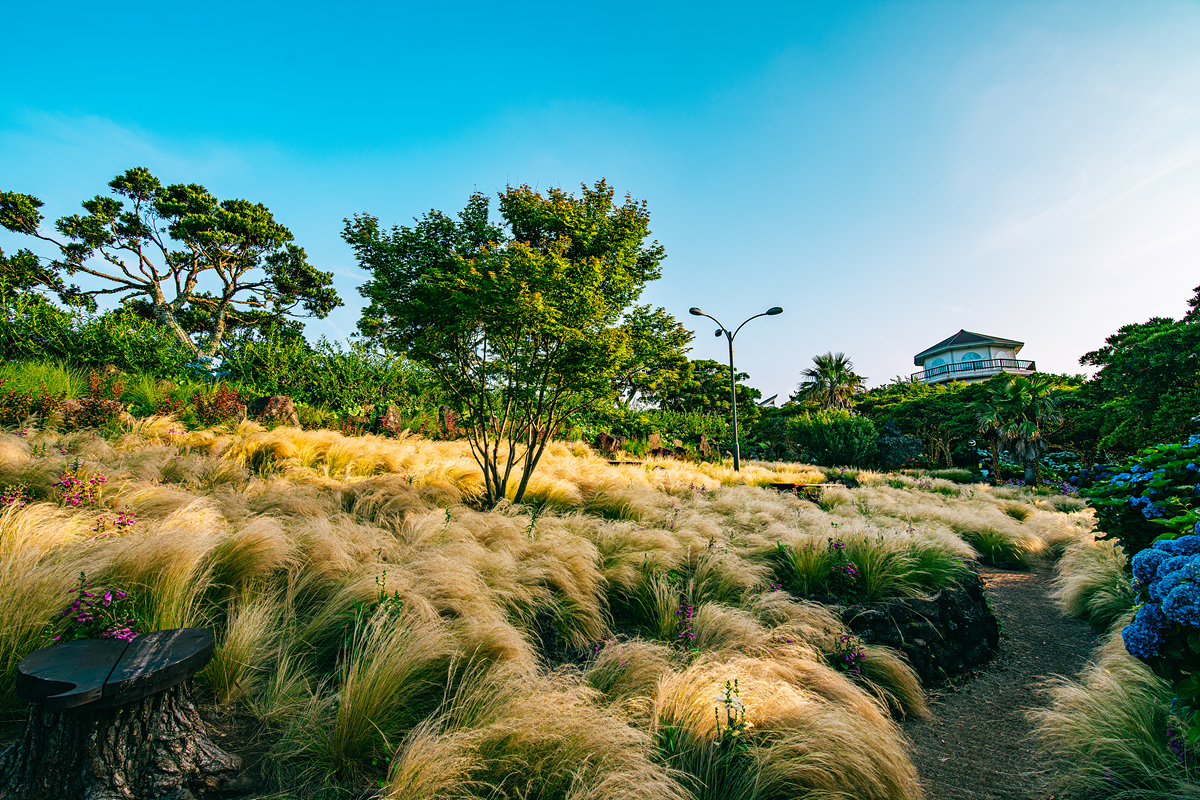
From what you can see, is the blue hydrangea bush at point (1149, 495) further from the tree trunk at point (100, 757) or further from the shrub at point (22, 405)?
the shrub at point (22, 405)

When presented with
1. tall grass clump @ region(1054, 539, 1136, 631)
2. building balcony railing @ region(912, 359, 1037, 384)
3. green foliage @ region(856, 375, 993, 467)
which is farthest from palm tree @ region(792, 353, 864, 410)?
tall grass clump @ region(1054, 539, 1136, 631)

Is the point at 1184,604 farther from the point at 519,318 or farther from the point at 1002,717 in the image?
the point at 519,318

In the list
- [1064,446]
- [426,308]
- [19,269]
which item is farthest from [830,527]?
[19,269]

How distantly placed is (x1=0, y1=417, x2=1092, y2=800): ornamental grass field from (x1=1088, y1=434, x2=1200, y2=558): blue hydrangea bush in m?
1.36

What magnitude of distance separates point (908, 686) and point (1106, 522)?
2.69 m

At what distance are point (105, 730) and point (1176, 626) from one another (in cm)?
398

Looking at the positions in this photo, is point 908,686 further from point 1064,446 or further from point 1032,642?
point 1064,446

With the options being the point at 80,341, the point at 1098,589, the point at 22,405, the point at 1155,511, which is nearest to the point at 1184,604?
the point at 1155,511

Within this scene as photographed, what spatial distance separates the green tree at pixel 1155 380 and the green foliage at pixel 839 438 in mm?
8830

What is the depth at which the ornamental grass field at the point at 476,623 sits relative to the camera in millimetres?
2113

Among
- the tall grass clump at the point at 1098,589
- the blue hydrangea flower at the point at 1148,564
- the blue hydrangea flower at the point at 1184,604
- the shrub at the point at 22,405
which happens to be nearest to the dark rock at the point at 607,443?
the tall grass clump at the point at 1098,589

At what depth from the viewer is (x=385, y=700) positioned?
2.31 m

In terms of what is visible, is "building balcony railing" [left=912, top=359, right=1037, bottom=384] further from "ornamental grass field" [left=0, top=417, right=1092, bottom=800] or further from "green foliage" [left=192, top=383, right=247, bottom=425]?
"green foliage" [left=192, top=383, right=247, bottom=425]

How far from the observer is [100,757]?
171 centimetres
